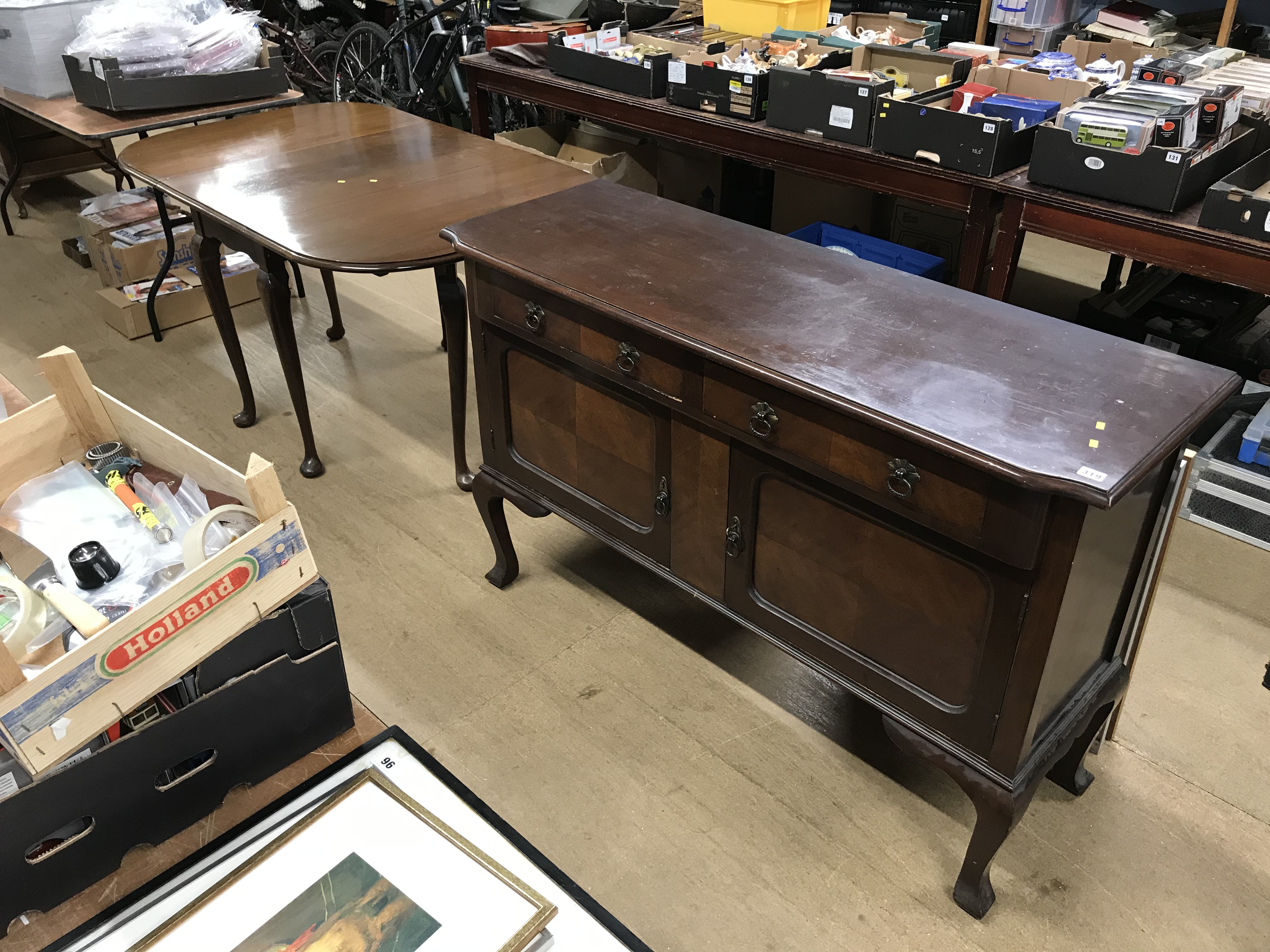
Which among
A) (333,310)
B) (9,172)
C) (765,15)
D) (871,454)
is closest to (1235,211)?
(871,454)

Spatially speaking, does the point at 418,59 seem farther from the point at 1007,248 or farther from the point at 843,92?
the point at 1007,248

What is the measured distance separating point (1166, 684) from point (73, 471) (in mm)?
2028

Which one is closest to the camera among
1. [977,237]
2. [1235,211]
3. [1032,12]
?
[1235,211]

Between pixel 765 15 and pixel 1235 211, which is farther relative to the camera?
pixel 765 15

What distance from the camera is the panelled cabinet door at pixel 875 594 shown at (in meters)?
1.39

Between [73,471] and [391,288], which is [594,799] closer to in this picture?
[73,471]

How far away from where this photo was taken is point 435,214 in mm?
2314

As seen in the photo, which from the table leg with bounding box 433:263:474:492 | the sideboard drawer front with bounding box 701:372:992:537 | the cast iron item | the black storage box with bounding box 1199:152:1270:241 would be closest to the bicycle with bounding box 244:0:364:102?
the table leg with bounding box 433:263:474:492

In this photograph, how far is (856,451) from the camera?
54.7 inches

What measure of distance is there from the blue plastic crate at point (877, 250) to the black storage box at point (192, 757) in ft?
7.22

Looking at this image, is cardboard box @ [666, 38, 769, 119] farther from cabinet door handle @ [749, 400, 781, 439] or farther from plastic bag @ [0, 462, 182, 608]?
plastic bag @ [0, 462, 182, 608]

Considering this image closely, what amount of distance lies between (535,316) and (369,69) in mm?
4185

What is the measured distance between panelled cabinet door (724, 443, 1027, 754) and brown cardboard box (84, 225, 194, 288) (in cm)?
277

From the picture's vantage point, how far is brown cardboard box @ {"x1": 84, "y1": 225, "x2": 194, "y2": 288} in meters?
3.58
